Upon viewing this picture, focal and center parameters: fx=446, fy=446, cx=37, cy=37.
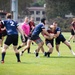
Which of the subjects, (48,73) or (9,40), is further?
(9,40)

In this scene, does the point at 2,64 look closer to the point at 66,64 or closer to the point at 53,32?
the point at 66,64

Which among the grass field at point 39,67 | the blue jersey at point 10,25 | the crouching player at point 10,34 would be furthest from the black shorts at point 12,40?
the grass field at point 39,67

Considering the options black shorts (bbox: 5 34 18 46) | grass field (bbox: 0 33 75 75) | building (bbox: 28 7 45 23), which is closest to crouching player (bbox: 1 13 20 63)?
black shorts (bbox: 5 34 18 46)

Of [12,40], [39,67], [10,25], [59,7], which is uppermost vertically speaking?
[10,25]

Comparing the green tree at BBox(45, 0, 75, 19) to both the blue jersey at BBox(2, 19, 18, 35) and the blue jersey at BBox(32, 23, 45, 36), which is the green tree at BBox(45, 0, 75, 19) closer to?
the blue jersey at BBox(32, 23, 45, 36)

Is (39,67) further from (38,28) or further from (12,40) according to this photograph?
(38,28)

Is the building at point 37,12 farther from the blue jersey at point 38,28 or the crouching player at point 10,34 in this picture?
the crouching player at point 10,34

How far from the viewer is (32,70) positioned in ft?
48.6

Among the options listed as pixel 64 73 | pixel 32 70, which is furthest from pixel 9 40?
pixel 64 73

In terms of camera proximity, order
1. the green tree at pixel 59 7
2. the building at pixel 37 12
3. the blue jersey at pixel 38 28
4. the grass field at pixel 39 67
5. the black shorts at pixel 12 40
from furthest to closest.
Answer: the building at pixel 37 12, the green tree at pixel 59 7, the blue jersey at pixel 38 28, the black shorts at pixel 12 40, the grass field at pixel 39 67

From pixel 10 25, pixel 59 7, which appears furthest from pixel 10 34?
pixel 59 7

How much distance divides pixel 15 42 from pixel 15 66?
4.25ft

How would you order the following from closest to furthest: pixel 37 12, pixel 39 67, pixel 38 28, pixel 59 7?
pixel 39 67 → pixel 38 28 → pixel 59 7 → pixel 37 12

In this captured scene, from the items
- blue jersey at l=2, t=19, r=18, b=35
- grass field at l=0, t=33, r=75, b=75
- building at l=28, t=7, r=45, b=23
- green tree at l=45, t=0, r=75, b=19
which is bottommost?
building at l=28, t=7, r=45, b=23
